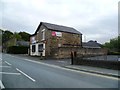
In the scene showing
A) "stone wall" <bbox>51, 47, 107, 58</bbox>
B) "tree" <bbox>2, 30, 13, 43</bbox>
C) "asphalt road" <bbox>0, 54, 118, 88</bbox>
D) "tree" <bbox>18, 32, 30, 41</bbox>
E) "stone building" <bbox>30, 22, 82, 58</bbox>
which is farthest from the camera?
"tree" <bbox>18, 32, 30, 41</bbox>

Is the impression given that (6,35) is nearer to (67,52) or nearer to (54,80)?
(67,52)

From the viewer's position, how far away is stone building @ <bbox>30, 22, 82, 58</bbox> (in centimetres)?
4069

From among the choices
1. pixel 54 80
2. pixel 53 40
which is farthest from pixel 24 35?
pixel 54 80

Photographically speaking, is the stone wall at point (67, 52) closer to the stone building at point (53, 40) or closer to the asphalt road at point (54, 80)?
the stone building at point (53, 40)

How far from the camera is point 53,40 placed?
43094mm

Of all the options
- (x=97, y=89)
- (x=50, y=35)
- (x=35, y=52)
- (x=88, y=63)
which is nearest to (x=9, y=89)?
(x=97, y=89)

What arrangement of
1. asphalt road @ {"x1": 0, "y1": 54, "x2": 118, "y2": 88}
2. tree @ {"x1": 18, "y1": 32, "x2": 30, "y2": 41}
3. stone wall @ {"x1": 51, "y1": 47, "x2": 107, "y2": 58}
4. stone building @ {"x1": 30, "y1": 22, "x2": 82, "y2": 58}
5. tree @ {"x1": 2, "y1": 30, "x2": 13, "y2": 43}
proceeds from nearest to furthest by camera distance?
asphalt road @ {"x1": 0, "y1": 54, "x2": 118, "y2": 88}, stone wall @ {"x1": 51, "y1": 47, "x2": 107, "y2": 58}, stone building @ {"x1": 30, "y1": 22, "x2": 82, "y2": 58}, tree @ {"x1": 2, "y1": 30, "x2": 13, "y2": 43}, tree @ {"x1": 18, "y1": 32, "x2": 30, "y2": 41}

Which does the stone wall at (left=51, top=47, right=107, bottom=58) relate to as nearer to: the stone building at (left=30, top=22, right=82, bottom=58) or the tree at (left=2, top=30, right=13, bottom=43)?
the stone building at (left=30, top=22, right=82, bottom=58)

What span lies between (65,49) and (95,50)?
9691mm

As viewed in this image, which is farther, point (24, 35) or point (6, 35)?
point (24, 35)

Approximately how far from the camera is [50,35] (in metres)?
42.9

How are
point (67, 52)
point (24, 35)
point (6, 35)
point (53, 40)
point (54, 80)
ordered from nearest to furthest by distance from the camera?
point (54, 80), point (67, 52), point (53, 40), point (6, 35), point (24, 35)

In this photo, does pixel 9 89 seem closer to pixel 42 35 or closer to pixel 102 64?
pixel 102 64

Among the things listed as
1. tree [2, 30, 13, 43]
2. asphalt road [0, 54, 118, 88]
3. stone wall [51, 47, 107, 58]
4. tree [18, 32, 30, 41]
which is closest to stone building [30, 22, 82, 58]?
stone wall [51, 47, 107, 58]
